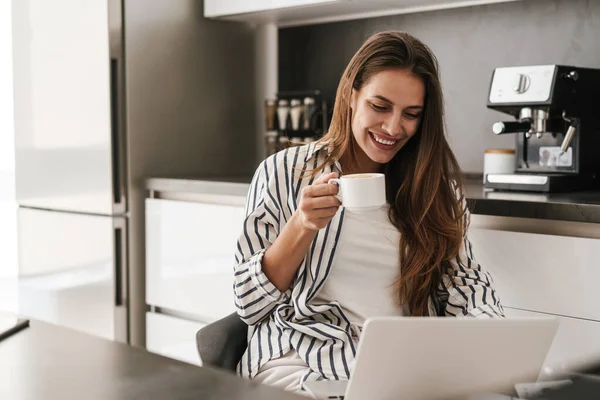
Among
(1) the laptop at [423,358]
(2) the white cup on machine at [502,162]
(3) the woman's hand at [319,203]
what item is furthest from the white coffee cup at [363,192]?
(2) the white cup on machine at [502,162]

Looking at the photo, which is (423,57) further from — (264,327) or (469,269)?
(264,327)

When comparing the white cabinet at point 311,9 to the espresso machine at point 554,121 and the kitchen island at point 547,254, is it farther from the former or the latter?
the kitchen island at point 547,254

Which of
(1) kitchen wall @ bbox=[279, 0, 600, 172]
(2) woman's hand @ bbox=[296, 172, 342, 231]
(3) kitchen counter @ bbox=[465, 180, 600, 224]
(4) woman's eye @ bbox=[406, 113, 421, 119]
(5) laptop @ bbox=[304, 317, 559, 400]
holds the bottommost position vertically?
(5) laptop @ bbox=[304, 317, 559, 400]

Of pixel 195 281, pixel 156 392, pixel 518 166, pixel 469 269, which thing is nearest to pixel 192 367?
pixel 156 392

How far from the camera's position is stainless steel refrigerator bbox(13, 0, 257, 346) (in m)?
2.82

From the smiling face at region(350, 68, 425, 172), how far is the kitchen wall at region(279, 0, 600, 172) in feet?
3.47

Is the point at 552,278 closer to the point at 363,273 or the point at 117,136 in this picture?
the point at 363,273

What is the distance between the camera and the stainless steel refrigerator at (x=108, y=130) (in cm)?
282

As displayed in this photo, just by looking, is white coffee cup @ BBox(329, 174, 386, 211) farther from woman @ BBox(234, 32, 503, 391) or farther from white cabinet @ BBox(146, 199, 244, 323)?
white cabinet @ BBox(146, 199, 244, 323)

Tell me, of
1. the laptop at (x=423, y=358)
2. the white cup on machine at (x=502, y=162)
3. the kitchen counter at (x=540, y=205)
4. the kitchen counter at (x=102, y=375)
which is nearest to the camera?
the kitchen counter at (x=102, y=375)

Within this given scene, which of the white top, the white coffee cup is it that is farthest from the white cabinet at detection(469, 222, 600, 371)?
the white coffee cup

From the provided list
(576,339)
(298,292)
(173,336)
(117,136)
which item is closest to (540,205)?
(576,339)

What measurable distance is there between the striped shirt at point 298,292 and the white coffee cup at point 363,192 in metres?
0.23

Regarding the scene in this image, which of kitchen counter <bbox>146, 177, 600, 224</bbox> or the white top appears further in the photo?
kitchen counter <bbox>146, 177, 600, 224</bbox>
